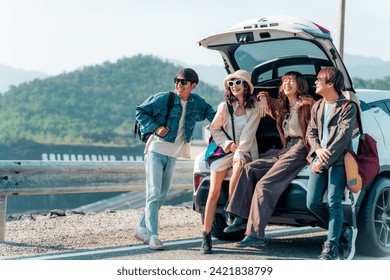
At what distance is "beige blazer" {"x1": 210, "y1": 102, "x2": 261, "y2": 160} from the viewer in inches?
280

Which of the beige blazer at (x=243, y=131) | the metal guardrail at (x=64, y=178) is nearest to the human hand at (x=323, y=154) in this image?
the beige blazer at (x=243, y=131)

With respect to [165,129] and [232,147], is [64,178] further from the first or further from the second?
[232,147]

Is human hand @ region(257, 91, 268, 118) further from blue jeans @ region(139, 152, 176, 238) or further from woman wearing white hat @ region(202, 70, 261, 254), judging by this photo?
blue jeans @ region(139, 152, 176, 238)

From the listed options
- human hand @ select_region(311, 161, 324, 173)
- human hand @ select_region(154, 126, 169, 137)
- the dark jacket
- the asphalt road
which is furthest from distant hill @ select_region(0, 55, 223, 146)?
human hand @ select_region(311, 161, 324, 173)

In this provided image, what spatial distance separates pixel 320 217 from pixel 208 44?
2.23 meters

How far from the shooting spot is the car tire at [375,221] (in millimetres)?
6895

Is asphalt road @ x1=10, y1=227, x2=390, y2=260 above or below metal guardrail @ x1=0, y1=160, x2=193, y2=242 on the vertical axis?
below

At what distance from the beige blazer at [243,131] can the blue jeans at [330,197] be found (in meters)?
0.75

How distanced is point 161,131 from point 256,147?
36.2 inches

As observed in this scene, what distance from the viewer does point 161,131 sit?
24.3 feet

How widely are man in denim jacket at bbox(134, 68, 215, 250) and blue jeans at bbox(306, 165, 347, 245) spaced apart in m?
1.47

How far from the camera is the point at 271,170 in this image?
687cm

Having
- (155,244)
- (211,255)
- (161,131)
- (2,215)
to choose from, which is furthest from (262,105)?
(2,215)

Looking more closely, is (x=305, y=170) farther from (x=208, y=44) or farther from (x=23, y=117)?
(x=23, y=117)
